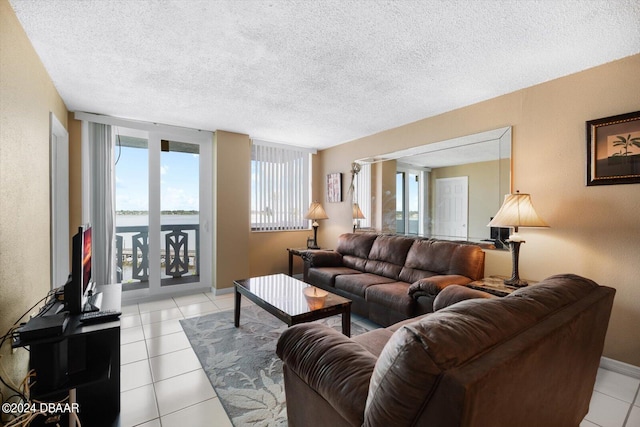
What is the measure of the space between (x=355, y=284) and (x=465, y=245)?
1.25m

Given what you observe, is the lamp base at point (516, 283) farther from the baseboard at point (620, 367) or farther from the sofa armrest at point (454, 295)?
the baseboard at point (620, 367)

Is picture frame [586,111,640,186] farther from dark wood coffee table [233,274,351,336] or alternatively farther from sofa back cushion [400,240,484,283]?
dark wood coffee table [233,274,351,336]

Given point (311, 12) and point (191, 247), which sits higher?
point (311, 12)

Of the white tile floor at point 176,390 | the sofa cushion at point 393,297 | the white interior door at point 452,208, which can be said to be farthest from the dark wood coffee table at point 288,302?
the white interior door at point 452,208

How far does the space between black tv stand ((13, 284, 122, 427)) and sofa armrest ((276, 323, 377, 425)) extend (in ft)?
3.74

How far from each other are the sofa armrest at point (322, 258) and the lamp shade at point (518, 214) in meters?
2.17

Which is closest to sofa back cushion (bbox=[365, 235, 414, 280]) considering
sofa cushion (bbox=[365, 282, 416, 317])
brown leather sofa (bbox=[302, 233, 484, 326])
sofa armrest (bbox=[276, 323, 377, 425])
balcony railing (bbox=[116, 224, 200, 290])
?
brown leather sofa (bbox=[302, 233, 484, 326])

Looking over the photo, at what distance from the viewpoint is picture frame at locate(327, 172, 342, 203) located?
500 centimetres

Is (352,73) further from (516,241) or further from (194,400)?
(194,400)

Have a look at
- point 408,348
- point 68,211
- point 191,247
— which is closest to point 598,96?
point 408,348

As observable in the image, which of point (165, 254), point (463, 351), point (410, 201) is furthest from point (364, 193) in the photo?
point (463, 351)

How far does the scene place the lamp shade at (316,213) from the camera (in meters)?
4.94

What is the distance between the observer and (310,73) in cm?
248

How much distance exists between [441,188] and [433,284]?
56.8 inches
